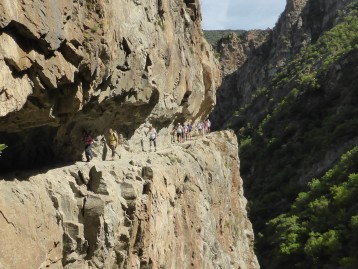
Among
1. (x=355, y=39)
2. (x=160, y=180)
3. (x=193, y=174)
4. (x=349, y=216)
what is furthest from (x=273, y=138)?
(x=160, y=180)

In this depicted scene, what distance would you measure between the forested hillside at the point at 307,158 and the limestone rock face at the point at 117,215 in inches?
640

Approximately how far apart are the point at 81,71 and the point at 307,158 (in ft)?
154

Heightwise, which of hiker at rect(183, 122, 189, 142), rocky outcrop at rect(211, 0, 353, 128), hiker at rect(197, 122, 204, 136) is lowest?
hiker at rect(183, 122, 189, 142)

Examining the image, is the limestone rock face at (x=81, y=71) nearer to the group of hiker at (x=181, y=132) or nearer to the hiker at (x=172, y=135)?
the hiker at (x=172, y=135)

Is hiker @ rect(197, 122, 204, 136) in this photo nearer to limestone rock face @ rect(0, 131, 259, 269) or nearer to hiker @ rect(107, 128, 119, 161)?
limestone rock face @ rect(0, 131, 259, 269)

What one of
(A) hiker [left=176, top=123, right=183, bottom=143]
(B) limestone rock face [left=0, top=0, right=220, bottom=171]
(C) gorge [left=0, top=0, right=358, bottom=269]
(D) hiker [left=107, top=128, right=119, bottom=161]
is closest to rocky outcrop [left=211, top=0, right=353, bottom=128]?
(C) gorge [left=0, top=0, right=358, bottom=269]

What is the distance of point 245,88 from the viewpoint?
103m

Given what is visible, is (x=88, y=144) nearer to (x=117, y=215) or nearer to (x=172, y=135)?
(x=117, y=215)

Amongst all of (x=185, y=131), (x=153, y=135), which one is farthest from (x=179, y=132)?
(x=153, y=135)

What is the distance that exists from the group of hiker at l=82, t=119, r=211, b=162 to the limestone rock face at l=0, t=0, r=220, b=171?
0.30m

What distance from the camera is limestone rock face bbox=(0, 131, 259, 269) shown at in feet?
34.2

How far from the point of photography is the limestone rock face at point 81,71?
9.79 meters

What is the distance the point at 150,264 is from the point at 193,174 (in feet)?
22.3

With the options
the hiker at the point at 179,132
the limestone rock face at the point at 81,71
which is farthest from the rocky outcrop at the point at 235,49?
the limestone rock face at the point at 81,71
